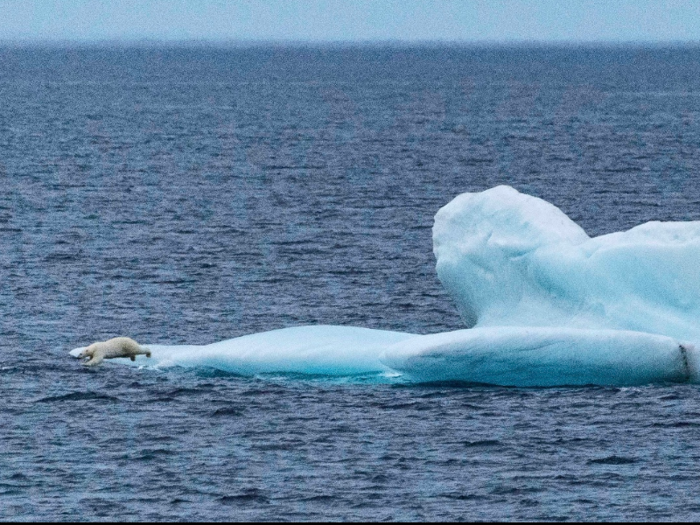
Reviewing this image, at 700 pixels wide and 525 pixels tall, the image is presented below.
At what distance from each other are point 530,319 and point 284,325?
340 inches

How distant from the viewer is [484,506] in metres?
27.1

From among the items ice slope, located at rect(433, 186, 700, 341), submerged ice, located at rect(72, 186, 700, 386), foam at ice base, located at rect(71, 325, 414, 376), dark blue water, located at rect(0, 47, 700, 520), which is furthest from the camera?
ice slope, located at rect(433, 186, 700, 341)

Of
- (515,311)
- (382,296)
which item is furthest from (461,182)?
(515,311)

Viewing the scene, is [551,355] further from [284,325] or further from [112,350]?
[284,325]

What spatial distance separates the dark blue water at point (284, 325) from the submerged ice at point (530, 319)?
1.89 ft

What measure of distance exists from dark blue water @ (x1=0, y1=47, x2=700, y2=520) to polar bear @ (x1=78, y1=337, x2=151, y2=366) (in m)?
0.39

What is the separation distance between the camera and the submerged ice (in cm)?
3384

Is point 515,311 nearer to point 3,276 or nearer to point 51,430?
point 51,430

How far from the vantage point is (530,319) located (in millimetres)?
36719

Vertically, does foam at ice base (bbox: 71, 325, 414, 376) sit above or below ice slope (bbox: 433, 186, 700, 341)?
below

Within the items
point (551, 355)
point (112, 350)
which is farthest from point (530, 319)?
point (112, 350)

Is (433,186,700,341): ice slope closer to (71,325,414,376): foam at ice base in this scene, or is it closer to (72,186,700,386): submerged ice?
(72,186,700,386): submerged ice

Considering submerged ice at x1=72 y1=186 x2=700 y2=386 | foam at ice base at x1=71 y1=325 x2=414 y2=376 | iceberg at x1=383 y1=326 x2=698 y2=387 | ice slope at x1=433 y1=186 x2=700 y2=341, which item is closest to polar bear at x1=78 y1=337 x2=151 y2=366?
submerged ice at x1=72 y1=186 x2=700 y2=386

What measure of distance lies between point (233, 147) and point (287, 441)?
242ft
